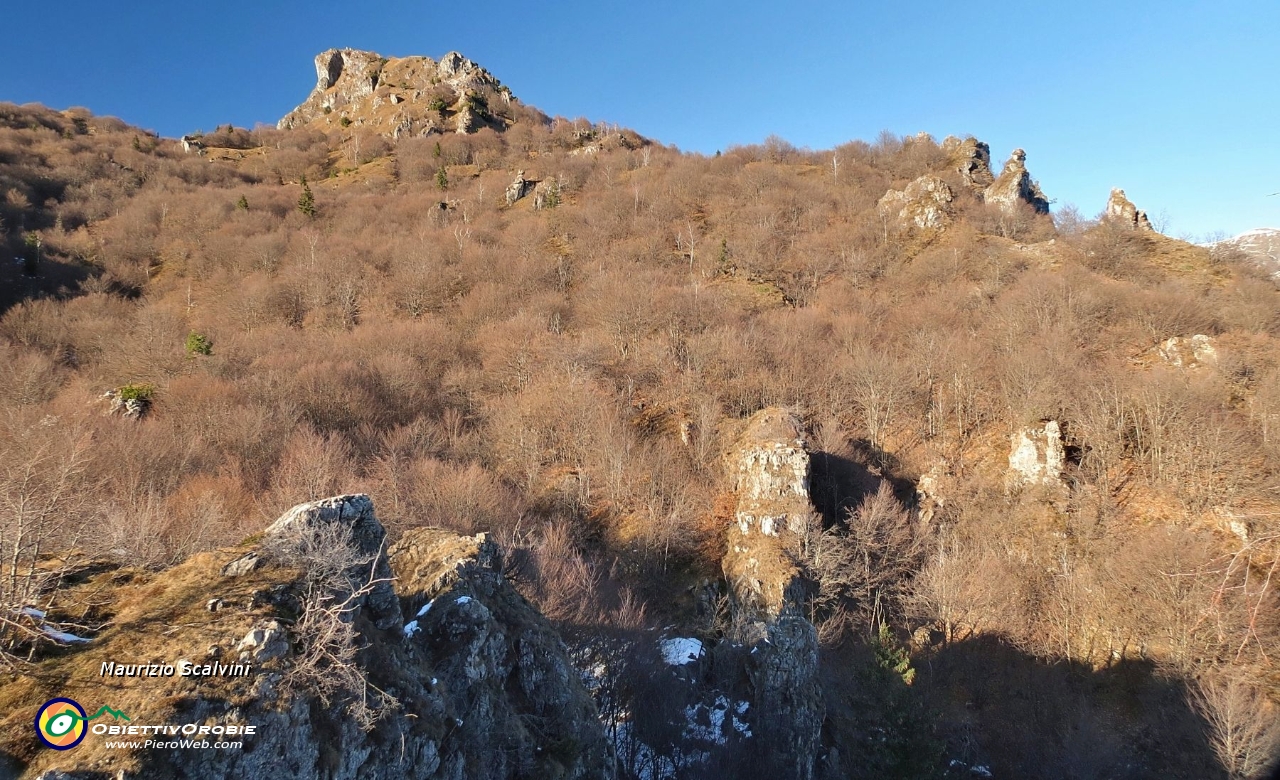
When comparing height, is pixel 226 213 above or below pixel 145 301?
above

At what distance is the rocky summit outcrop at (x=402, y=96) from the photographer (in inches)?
3322

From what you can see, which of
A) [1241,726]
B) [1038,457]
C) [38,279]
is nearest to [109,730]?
[1241,726]

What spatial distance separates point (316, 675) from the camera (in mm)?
3914

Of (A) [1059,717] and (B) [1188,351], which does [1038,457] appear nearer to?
(A) [1059,717]

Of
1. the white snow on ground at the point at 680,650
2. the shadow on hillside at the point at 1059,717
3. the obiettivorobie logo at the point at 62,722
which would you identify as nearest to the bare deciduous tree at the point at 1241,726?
the shadow on hillside at the point at 1059,717

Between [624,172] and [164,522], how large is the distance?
67895mm

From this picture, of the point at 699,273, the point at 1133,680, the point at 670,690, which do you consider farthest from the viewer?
the point at 699,273

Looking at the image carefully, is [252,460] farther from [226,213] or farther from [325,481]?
[226,213]

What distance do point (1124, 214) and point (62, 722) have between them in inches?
2555

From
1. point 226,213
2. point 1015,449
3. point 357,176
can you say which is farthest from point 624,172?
point 1015,449

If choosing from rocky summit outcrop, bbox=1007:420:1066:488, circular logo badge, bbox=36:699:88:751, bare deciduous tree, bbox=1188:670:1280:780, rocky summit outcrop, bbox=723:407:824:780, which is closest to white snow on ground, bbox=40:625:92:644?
circular logo badge, bbox=36:699:88:751

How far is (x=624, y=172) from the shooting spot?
72.6 meters

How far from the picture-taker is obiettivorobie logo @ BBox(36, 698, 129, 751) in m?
2.95

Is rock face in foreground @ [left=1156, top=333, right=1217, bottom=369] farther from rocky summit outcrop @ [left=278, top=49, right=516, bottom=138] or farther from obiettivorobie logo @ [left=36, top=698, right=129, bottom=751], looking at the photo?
rocky summit outcrop @ [left=278, top=49, right=516, bottom=138]
